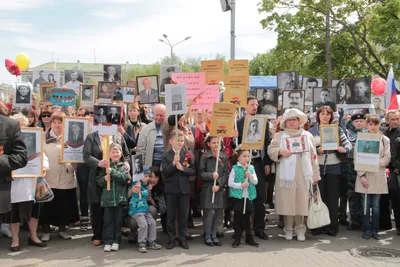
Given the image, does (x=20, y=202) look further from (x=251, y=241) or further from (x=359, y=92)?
(x=359, y=92)

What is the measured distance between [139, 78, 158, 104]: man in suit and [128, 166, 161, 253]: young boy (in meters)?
3.15

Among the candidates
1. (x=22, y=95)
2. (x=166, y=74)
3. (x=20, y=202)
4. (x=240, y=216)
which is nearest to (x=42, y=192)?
(x=20, y=202)

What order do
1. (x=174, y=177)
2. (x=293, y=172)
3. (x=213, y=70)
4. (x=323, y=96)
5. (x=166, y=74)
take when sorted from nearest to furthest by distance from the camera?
(x=174, y=177) < (x=293, y=172) < (x=213, y=70) < (x=323, y=96) < (x=166, y=74)

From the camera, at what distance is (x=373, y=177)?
7141mm

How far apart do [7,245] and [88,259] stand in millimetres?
1523

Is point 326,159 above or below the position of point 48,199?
above

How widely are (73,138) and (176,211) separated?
1.91 metres

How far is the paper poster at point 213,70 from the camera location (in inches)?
333

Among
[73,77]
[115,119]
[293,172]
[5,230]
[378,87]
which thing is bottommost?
[5,230]

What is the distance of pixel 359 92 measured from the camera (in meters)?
8.99

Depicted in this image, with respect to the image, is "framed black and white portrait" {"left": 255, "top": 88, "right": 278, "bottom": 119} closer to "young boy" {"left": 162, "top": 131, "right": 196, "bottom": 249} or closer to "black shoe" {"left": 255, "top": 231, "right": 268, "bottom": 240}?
"black shoe" {"left": 255, "top": 231, "right": 268, "bottom": 240}

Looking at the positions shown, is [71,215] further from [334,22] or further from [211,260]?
[334,22]

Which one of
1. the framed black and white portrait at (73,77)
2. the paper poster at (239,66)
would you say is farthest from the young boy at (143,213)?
the framed black and white portrait at (73,77)

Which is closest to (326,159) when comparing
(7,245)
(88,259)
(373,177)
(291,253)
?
(373,177)
